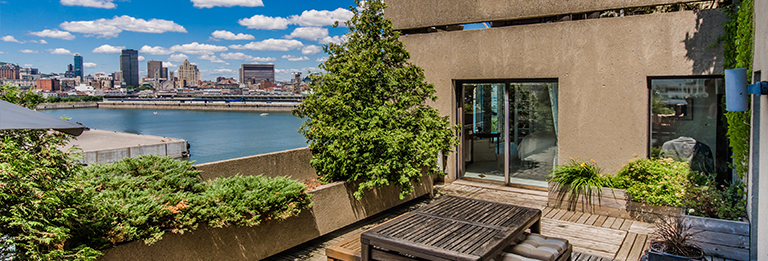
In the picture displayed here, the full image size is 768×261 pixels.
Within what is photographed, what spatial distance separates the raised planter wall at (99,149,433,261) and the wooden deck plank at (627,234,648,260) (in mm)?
3118

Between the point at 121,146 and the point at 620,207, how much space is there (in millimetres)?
40206

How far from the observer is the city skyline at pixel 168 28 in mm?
125312

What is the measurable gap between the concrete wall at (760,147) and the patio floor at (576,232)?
0.74 meters

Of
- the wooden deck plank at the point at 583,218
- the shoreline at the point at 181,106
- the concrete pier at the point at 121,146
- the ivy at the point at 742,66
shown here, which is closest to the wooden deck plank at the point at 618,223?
the wooden deck plank at the point at 583,218

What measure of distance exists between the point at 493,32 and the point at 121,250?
6511mm

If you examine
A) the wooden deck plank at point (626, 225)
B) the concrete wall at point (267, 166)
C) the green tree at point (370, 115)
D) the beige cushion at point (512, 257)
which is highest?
the green tree at point (370, 115)

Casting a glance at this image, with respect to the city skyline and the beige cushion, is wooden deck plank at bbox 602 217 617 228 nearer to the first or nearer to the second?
the beige cushion

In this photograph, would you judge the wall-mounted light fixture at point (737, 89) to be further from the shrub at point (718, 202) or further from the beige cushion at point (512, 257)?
the beige cushion at point (512, 257)

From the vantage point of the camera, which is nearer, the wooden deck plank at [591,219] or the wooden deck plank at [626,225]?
the wooden deck plank at [626,225]

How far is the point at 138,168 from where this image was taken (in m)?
5.08

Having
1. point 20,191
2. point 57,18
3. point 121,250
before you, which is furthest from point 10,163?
point 57,18

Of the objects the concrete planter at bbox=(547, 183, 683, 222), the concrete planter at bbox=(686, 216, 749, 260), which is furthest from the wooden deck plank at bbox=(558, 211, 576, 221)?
the concrete planter at bbox=(686, 216, 749, 260)

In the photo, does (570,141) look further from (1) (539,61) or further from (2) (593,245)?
(2) (593,245)

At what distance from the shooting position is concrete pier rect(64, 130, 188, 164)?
33406 mm
